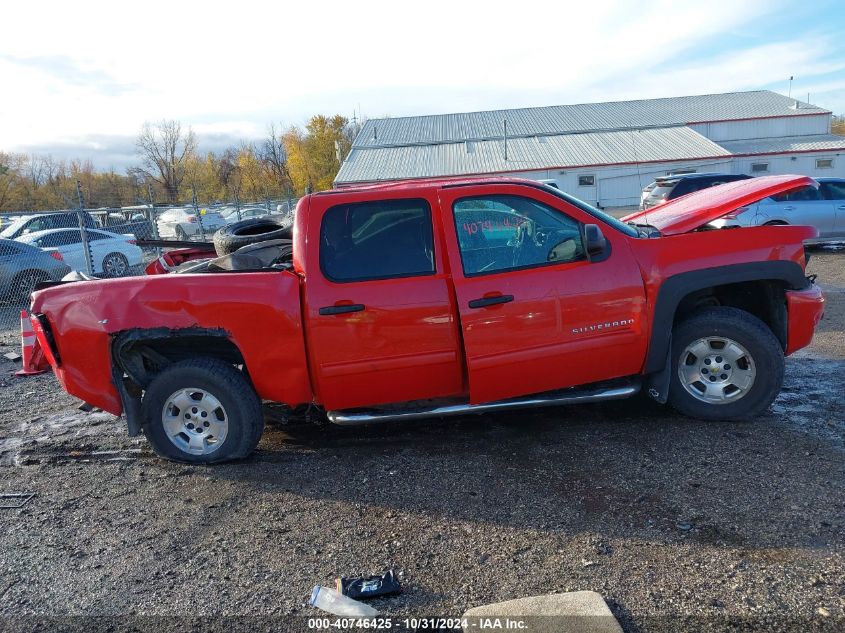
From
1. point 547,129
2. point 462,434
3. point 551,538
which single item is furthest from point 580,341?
point 547,129

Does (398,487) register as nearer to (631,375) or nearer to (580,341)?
(580,341)

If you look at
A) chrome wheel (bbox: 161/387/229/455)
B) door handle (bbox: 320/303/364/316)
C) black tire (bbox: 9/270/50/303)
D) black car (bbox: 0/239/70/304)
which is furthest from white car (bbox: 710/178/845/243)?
black tire (bbox: 9/270/50/303)

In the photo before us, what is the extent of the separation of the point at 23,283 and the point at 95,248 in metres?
2.38

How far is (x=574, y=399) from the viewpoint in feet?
14.2

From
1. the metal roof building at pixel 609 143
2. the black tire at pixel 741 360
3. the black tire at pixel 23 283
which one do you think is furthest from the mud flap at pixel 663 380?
the metal roof building at pixel 609 143

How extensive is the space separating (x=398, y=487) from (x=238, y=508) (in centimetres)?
100

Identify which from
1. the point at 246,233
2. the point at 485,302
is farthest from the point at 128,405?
the point at 485,302

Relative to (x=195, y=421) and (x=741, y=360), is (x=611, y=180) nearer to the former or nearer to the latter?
(x=741, y=360)

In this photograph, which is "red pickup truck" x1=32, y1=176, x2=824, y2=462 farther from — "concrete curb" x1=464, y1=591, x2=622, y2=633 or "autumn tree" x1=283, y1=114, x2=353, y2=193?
"autumn tree" x1=283, y1=114, x2=353, y2=193

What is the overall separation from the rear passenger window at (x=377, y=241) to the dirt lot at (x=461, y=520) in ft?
4.32

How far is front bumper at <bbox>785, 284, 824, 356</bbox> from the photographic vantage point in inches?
180

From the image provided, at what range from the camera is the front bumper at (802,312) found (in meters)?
4.58

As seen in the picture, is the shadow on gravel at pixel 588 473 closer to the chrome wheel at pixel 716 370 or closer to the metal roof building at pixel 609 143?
the chrome wheel at pixel 716 370

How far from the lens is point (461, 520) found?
3.58 meters
